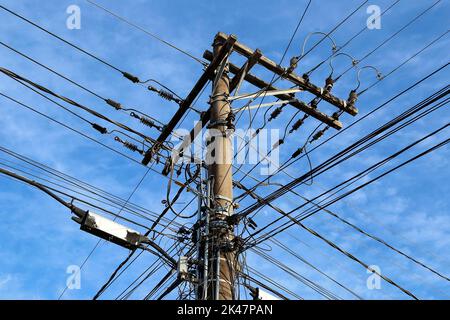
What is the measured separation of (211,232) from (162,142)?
Result: 2562mm

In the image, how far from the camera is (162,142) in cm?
989

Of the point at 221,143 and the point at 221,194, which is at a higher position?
the point at 221,143

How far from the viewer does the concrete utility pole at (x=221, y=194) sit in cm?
737

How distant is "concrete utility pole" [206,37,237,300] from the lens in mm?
7367

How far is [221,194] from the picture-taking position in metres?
8.21
